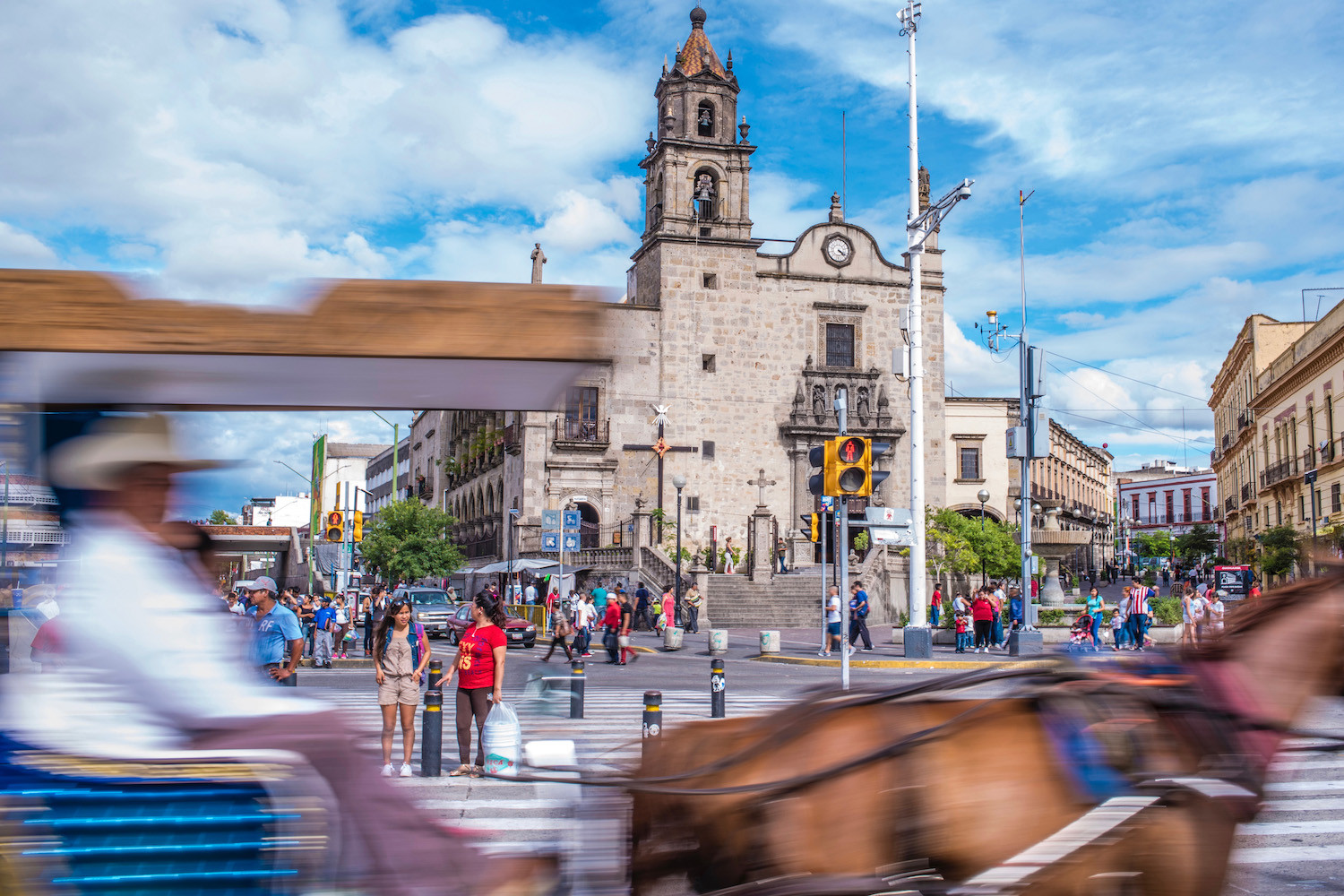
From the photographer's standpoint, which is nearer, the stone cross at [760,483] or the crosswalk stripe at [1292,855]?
the crosswalk stripe at [1292,855]

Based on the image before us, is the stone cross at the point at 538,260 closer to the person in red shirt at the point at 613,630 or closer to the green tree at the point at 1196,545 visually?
the person in red shirt at the point at 613,630

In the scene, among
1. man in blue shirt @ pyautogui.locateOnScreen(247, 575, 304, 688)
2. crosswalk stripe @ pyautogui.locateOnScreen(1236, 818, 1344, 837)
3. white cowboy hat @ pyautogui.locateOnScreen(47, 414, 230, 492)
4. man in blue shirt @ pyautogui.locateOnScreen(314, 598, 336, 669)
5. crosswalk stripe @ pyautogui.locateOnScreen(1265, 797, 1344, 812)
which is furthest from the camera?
man in blue shirt @ pyautogui.locateOnScreen(314, 598, 336, 669)

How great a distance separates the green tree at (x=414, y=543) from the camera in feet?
146

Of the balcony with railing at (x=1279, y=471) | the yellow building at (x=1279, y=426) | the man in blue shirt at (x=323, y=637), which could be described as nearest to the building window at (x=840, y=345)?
the yellow building at (x=1279, y=426)

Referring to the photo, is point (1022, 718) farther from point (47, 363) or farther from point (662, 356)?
point (662, 356)

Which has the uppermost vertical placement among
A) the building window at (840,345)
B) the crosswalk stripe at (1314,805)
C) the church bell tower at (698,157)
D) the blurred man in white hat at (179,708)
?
the church bell tower at (698,157)

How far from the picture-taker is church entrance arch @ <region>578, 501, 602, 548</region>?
144ft

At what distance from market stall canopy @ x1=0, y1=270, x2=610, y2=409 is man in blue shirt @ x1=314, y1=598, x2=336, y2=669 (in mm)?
18475

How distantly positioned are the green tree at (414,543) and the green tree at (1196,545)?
49.5 meters

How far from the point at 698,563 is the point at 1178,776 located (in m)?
34.4

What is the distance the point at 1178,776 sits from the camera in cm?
281

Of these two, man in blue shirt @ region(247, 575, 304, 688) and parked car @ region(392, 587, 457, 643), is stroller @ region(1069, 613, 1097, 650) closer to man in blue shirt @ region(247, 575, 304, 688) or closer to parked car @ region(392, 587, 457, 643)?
man in blue shirt @ region(247, 575, 304, 688)

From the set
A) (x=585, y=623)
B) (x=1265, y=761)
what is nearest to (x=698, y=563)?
(x=585, y=623)

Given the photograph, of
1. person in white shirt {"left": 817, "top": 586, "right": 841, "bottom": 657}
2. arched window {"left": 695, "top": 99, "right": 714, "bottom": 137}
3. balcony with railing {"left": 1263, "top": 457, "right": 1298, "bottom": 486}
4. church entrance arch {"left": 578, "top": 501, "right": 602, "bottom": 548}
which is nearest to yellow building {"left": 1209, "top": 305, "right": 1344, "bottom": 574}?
balcony with railing {"left": 1263, "top": 457, "right": 1298, "bottom": 486}
